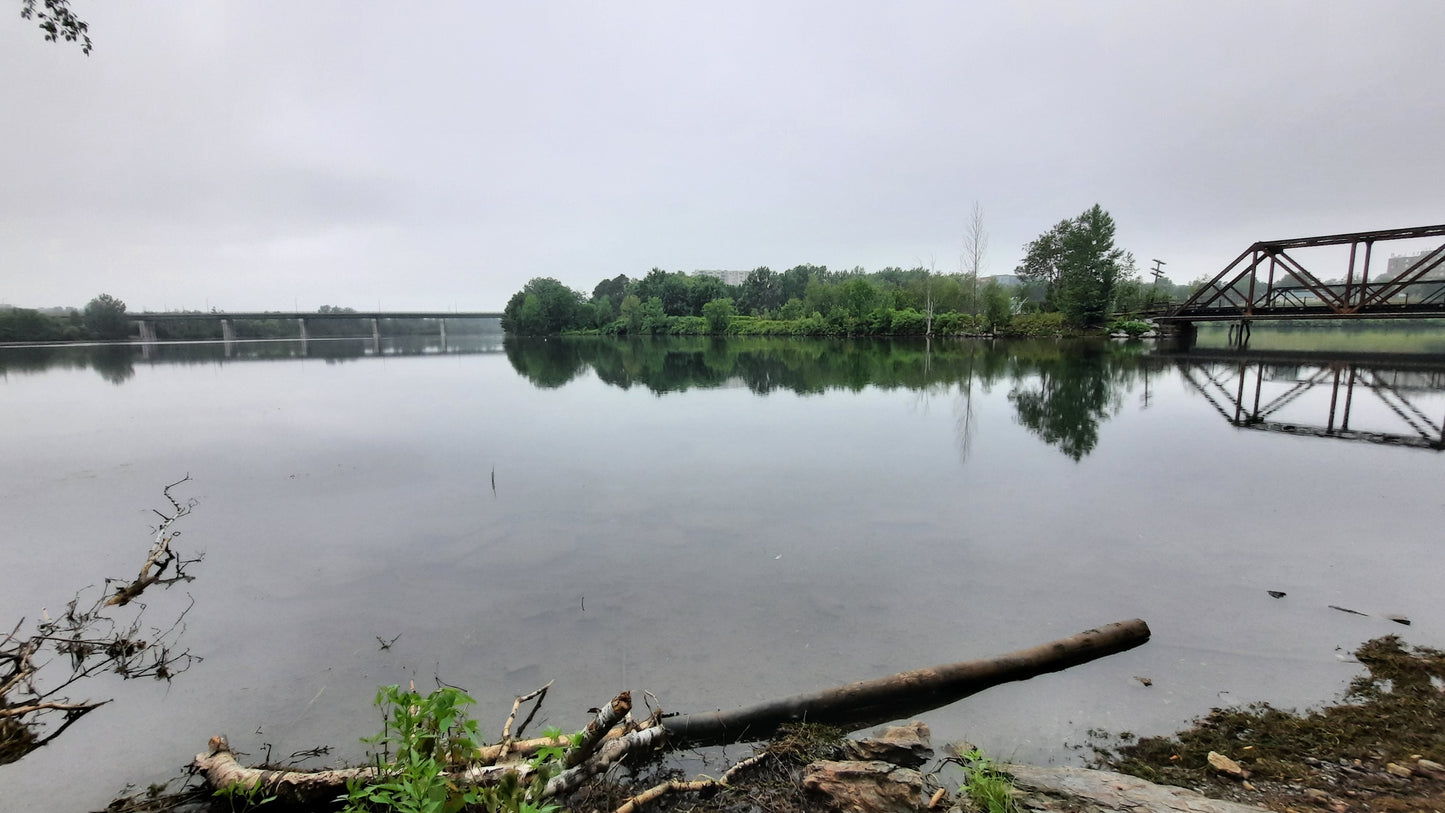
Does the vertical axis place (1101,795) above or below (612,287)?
below

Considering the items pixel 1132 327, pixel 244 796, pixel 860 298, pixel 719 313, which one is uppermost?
pixel 860 298

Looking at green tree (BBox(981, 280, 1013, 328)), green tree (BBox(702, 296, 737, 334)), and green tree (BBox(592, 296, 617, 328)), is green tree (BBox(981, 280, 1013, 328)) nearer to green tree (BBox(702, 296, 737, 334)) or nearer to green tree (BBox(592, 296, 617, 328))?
green tree (BBox(702, 296, 737, 334))

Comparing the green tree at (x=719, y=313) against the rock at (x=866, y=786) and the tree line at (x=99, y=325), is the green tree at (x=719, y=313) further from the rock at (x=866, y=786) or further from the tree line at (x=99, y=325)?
the rock at (x=866, y=786)

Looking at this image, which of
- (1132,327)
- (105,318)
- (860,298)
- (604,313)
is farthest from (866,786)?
(105,318)

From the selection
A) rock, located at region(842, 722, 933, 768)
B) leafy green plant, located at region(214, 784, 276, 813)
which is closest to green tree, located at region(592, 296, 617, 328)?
leafy green plant, located at region(214, 784, 276, 813)

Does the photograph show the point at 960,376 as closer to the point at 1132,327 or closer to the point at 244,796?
the point at 244,796

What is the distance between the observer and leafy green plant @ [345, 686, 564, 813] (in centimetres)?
240

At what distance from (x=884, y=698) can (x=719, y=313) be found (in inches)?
3143

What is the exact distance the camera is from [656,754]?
11.4 ft

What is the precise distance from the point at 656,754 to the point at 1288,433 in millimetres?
14820

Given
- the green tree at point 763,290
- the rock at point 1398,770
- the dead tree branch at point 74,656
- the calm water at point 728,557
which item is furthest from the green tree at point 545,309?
the rock at point 1398,770

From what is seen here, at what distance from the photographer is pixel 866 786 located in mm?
2910

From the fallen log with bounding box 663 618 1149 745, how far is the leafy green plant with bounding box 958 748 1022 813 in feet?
2.66

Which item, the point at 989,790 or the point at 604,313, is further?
the point at 604,313
